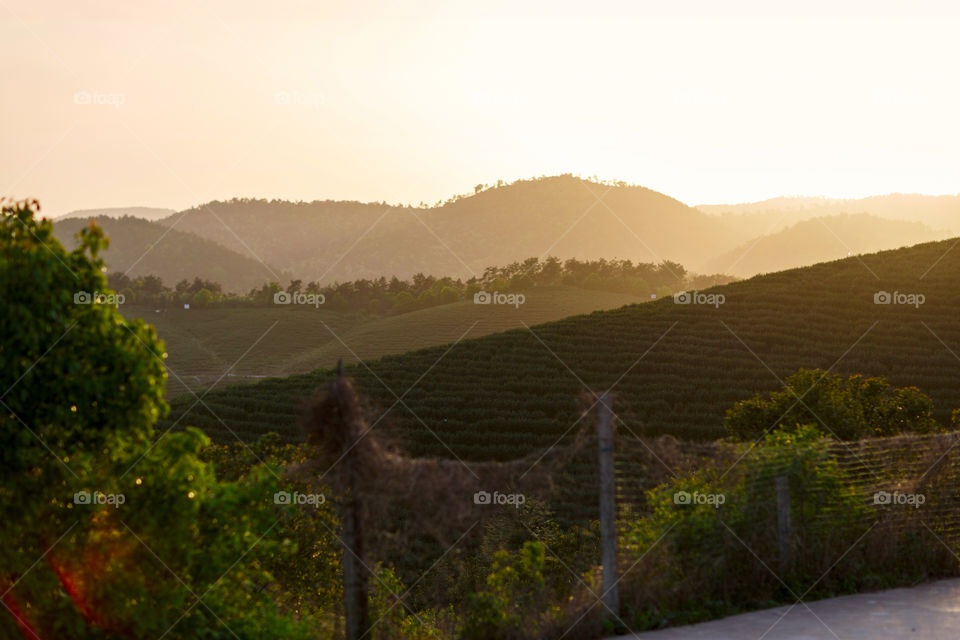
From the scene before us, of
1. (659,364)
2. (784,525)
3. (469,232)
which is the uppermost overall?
(469,232)

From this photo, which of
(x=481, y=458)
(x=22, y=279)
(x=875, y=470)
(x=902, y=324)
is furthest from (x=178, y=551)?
(x=902, y=324)

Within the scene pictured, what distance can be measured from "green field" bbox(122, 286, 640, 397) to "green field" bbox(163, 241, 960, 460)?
20.7m

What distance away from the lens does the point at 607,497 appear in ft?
19.6

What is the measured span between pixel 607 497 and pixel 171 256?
159 metres

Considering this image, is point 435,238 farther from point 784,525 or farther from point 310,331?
point 784,525

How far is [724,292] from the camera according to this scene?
5478cm

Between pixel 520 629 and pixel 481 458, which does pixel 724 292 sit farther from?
pixel 520 629

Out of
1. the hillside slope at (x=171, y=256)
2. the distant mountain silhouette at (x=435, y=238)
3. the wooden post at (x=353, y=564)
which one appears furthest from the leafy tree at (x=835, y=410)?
the distant mountain silhouette at (x=435, y=238)

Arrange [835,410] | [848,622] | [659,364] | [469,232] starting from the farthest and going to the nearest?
[469,232] < [659,364] < [835,410] < [848,622]

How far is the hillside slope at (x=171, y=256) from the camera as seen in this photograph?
498 feet

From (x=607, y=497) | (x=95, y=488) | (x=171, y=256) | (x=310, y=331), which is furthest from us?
(x=171, y=256)

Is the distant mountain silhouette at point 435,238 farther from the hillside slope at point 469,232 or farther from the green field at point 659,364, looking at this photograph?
the green field at point 659,364

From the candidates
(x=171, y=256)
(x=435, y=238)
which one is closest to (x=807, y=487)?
(x=171, y=256)

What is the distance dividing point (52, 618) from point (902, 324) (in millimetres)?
46762
